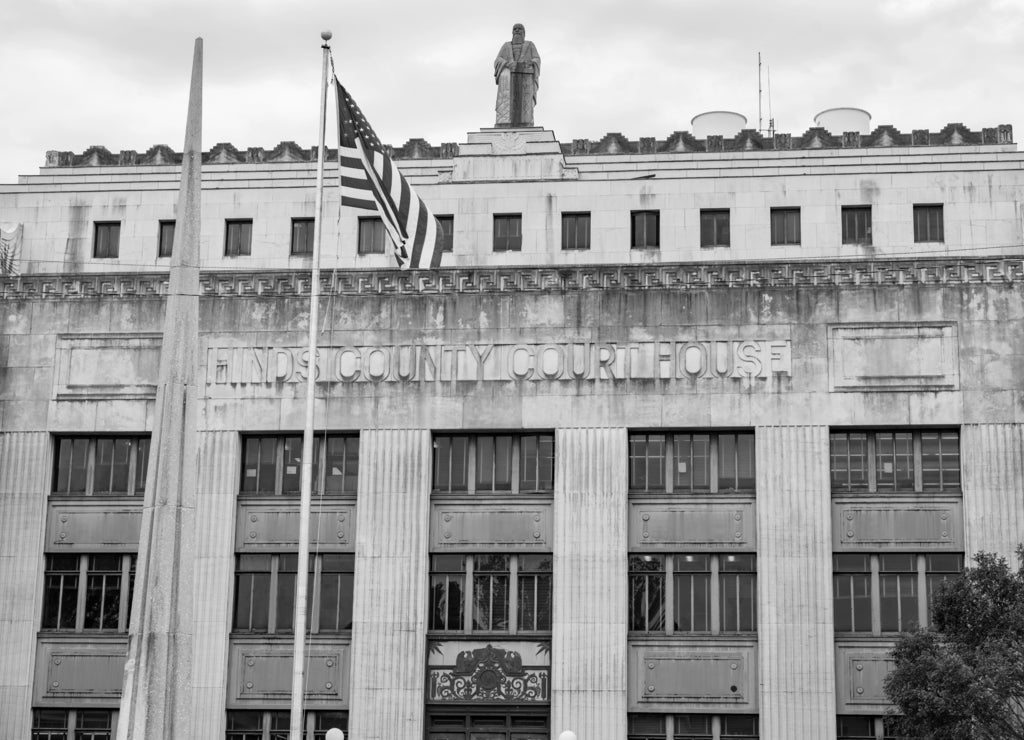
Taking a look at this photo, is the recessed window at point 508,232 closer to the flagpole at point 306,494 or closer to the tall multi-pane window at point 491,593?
the tall multi-pane window at point 491,593

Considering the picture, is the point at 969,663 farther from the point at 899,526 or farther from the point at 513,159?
the point at 513,159

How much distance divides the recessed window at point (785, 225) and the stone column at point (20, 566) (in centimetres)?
2385

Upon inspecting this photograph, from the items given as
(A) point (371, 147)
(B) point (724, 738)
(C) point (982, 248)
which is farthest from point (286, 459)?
(C) point (982, 248)

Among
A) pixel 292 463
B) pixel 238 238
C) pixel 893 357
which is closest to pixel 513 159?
pixel 238 238

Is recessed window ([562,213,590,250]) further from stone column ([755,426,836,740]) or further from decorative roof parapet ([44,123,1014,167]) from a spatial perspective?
stone column ([755,426,836,740])

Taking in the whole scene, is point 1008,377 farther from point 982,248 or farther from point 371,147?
point 371,147

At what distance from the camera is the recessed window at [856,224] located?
173ft

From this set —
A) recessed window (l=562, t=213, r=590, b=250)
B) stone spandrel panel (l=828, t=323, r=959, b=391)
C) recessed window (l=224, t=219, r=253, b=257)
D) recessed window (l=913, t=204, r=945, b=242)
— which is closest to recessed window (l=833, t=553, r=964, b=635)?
stone spandrel panel (l=828, t=323, r=959, b=391)

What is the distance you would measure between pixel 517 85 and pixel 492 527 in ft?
61.8

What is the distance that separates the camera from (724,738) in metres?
41.2

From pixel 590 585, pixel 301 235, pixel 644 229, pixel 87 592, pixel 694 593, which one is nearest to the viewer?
pixel 590 585

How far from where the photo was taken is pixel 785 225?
53156 mm

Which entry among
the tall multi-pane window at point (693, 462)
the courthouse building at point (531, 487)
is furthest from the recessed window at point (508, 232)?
the tall multi-pane window at point (693, 462)

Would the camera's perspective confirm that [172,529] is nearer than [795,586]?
Yes
